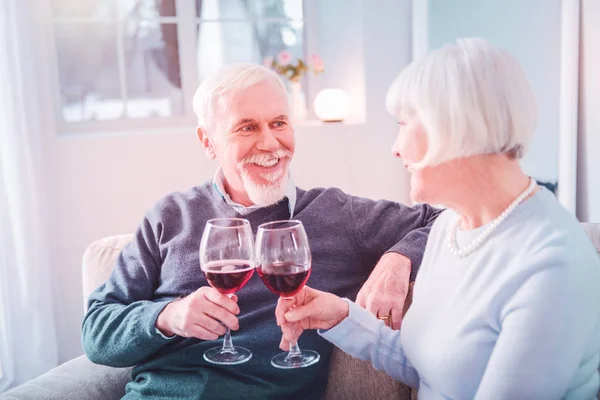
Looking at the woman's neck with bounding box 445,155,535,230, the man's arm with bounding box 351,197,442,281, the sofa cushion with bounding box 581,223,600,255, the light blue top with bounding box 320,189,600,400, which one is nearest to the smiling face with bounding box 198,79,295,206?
the man's arm with bounding box 351,197,442,281

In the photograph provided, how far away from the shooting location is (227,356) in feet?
4.55

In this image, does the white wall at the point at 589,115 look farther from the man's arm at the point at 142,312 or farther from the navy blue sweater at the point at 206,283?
the man's arm at the point at 142,312

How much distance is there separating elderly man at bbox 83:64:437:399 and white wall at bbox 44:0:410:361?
1.32 m

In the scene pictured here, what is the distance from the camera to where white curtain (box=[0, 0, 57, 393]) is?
9.06 ft

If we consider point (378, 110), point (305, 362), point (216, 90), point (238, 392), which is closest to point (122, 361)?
point (238, 392)

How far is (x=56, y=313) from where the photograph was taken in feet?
9.94

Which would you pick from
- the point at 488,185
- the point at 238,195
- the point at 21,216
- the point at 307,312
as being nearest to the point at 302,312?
the point at 307,312

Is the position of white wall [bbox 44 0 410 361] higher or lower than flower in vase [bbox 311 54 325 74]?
lower

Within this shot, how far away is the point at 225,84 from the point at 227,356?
76cm

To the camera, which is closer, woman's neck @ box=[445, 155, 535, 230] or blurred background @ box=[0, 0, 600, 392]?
woman's neck @ box=[445, 155, 535, 230]

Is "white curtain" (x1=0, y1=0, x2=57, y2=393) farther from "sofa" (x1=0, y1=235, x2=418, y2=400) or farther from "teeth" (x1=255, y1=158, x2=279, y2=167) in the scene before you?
"teeth" (x1=255, y1=158, x2=279, y2=167)

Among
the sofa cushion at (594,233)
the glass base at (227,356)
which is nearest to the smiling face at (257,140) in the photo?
the glass base at (227,356)

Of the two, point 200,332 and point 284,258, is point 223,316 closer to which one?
point 200,332

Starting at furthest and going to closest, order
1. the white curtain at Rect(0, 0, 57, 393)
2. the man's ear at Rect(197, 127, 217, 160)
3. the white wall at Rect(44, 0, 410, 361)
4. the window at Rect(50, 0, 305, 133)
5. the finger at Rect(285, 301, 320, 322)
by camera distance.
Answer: the window at Rect(50, 0, 305, 133) → the white wall at Rect(44, 0, 410, 361) → the white curtain at Rect(0, 0, 57, 393) → the man's ear at Rect(197, 127, 217, 160) → the finger at Rect(285, 301, 320, 322)
